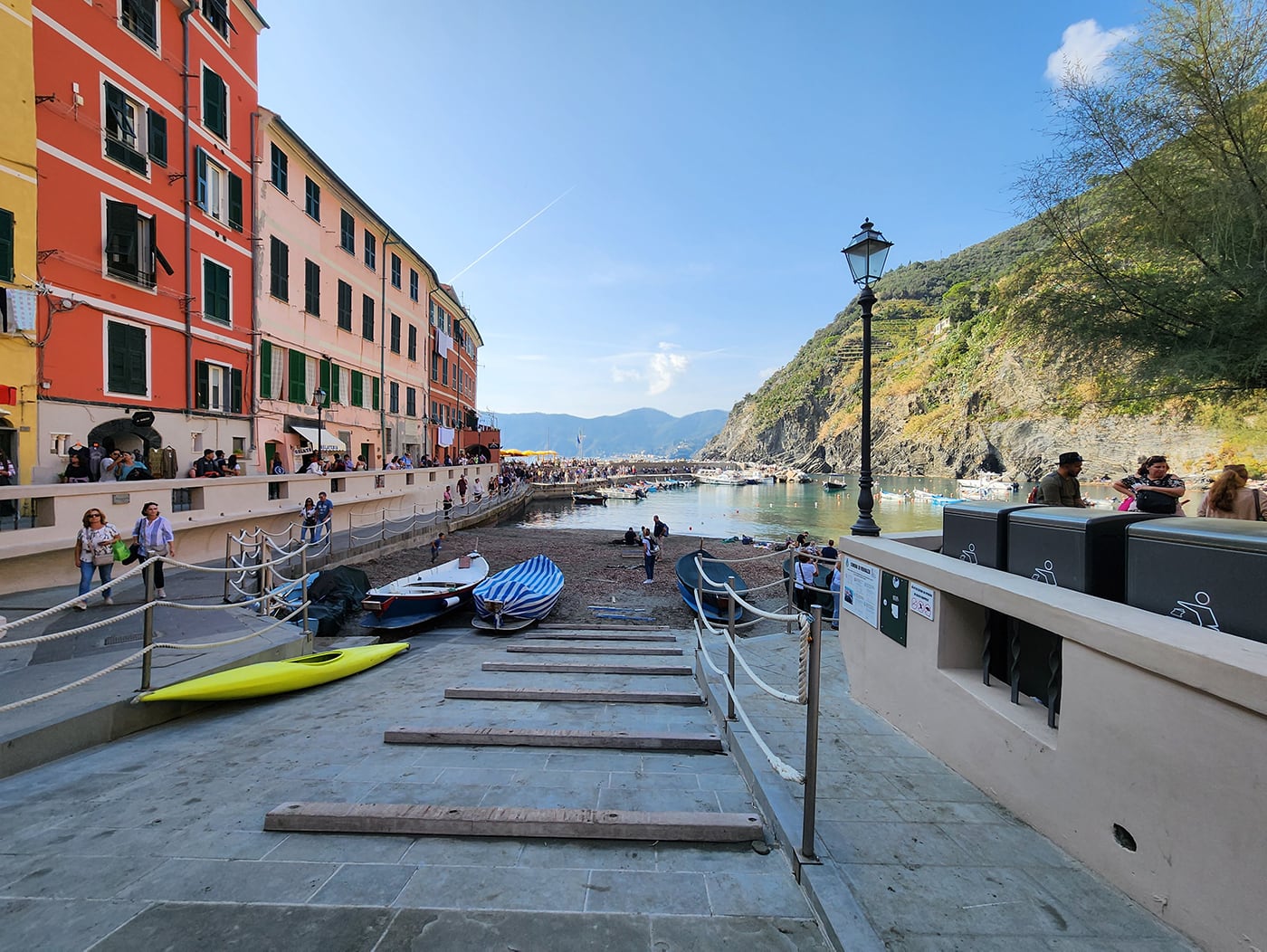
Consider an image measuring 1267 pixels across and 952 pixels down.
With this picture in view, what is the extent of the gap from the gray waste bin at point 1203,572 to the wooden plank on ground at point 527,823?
2.40m

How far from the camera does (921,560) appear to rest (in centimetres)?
Answer: 432

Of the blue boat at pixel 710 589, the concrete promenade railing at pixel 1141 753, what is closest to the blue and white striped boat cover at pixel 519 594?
the blue boat at pixel 710 589

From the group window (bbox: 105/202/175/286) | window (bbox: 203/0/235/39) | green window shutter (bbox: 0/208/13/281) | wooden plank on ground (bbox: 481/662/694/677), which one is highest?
window (bbox: 203/0/235/39)

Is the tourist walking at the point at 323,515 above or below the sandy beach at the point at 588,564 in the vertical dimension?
above

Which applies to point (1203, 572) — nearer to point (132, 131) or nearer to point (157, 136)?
point (132, 131)

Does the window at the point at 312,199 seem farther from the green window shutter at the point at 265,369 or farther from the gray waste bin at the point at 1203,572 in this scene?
the gray waste bin at the point at 1203,572

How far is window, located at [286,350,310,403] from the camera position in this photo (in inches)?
814

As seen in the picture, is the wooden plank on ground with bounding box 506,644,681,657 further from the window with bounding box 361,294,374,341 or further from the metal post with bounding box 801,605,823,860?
the window with bounding box 361,294,374,341

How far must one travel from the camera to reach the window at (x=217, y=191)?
16.5 metres

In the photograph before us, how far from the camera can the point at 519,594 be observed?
449 inches

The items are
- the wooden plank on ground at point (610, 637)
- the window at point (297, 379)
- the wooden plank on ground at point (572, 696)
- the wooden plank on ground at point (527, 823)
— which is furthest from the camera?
the window at point (297, 379)

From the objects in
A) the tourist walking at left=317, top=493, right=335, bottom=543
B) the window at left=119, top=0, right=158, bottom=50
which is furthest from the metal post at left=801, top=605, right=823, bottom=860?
the window at left=119, top=0, right=158, bottom=50

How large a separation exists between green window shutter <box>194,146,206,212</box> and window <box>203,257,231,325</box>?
1.71 m

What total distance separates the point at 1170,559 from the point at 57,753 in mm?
7579
